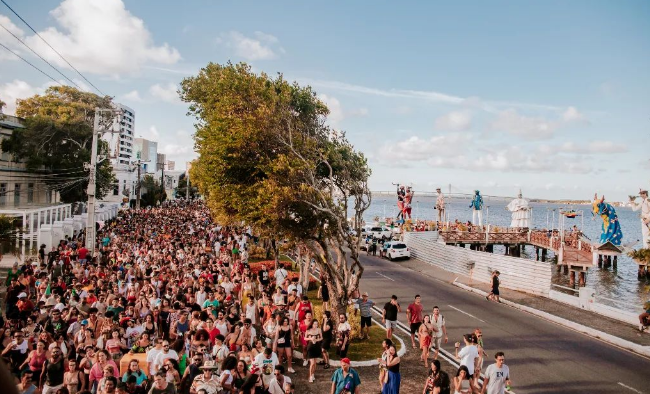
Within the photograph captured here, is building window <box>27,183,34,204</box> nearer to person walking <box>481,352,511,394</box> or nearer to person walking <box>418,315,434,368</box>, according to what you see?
person walking <box>418,315,434,368</box>

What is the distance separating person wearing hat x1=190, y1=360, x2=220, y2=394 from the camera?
29.9 feet

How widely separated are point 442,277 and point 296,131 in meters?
15.4

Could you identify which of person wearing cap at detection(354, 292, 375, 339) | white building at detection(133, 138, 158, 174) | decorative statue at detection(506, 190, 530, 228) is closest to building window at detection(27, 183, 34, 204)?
person wearing cap at detection(354, 292, 375, 339)

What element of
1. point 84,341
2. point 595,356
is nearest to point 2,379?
point 84,341

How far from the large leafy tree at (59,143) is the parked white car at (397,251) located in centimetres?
2670

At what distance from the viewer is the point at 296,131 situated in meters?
20.9

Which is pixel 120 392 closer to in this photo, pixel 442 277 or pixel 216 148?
pixel 216 148

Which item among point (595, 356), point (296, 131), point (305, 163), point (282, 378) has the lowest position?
point (595, 356)

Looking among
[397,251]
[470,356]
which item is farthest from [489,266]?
[470,356]

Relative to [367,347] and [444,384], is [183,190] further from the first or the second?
[444,384]

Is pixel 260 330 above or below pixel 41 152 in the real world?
below

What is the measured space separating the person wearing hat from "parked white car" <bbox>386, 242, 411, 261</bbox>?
29.1m

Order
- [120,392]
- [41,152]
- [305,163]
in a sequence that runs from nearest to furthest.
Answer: [120,392], [305,163], [41,152]

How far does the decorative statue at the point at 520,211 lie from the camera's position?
49.2 m
